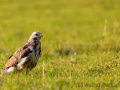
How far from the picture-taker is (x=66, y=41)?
51.4 feet

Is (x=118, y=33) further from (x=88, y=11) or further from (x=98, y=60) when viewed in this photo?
(x=88, y=11)

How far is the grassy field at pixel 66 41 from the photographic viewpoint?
26.9 feet

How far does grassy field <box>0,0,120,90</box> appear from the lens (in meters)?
8.21

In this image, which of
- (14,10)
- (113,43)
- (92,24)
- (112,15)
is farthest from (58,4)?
(113,43)

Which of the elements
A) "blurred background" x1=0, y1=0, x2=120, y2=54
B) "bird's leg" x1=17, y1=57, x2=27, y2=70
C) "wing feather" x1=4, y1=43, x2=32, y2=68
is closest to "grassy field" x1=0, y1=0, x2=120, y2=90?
"blurred background" x1=0, y1=0, x2=120, y2=54

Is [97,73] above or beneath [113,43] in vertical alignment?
beneath

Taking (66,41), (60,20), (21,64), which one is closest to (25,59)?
(21,64)

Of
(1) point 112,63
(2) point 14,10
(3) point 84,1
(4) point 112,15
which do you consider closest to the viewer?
(1) point 112,63

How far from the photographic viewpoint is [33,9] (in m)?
27.3

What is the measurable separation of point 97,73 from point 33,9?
18.6m

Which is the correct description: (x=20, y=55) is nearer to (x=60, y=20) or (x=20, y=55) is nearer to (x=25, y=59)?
(x=25, y=59)

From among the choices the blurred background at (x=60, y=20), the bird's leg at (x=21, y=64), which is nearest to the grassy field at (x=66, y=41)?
the blurred background at (x=60, y=20)

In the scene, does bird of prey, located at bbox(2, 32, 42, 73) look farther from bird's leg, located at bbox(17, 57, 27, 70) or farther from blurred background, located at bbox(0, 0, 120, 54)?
blurred background, located at bbox(0, 0, 120, 54)

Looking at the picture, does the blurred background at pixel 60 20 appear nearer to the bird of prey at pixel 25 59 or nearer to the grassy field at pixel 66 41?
the grassy field at pixel 66 41
